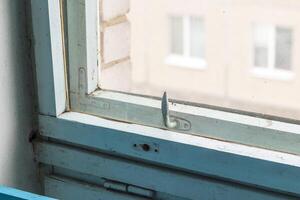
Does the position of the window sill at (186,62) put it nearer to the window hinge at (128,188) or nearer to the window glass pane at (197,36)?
the window glass pane at (197,36)

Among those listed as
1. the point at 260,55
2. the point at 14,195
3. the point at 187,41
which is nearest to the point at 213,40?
the point at 187,41

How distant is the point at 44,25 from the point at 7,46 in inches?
2.7

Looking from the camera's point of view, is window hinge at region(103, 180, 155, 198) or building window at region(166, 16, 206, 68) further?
building window at region(166, 16, 206, 68)

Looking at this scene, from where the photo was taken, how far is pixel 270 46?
13.8 feet

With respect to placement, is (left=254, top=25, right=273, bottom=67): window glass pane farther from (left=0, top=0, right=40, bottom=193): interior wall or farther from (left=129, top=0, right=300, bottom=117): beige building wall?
(left=0, top=0, right=40, bottom=193): interior wall

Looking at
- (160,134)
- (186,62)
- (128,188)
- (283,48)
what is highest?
(160,134)

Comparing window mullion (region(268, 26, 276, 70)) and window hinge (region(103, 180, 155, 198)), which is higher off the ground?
window hinge (region(103, 180, 155, 198))

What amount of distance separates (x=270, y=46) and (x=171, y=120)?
3377mm

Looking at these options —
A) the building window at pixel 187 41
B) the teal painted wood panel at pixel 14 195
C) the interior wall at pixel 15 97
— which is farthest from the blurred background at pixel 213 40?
the teal painted wood panel at pixel 14 195

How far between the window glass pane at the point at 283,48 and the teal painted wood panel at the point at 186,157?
98.5 inches

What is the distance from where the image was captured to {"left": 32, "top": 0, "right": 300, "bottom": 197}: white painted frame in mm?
851

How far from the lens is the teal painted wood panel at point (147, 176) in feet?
2.89

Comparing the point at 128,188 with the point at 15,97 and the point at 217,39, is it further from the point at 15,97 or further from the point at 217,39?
the point at 217,39

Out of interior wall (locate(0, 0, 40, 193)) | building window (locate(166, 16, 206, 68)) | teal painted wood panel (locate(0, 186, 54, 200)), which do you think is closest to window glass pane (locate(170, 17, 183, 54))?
building window (locate(166, 16, 206, 68))
